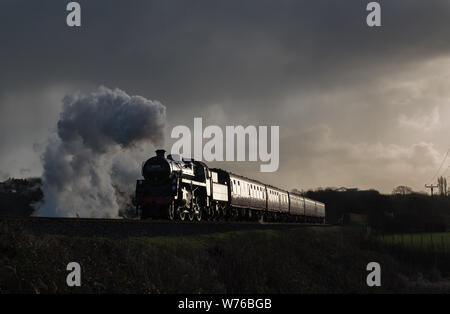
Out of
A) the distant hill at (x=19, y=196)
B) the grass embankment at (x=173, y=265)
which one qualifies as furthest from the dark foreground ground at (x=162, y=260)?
the distant hill at (x=19, y=196)

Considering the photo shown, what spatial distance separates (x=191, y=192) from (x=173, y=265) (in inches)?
431

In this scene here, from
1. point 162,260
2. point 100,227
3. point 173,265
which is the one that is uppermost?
point 100,227

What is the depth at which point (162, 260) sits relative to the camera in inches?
502

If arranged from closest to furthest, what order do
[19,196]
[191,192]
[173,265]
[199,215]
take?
[173,265]
[191,192]
[199,215]
[19,196]

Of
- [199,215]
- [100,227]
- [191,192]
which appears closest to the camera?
[100,227]

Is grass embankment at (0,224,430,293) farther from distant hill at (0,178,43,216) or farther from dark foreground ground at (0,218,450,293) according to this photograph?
distant hill at (0,178,43,216)

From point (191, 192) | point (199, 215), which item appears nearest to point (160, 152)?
point (191, 192)

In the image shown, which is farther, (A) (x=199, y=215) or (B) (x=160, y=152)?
(A) (x=199, y=215)

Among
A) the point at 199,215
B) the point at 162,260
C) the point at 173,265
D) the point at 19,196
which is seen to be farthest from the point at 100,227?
the point at 19,196

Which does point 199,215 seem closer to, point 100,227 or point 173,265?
point 100,227

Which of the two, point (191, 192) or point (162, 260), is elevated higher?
point (191, 192)

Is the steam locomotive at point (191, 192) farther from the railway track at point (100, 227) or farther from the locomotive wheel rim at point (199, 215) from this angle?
the railway track at point (100, 227)

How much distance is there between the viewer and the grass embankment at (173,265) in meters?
9.99
